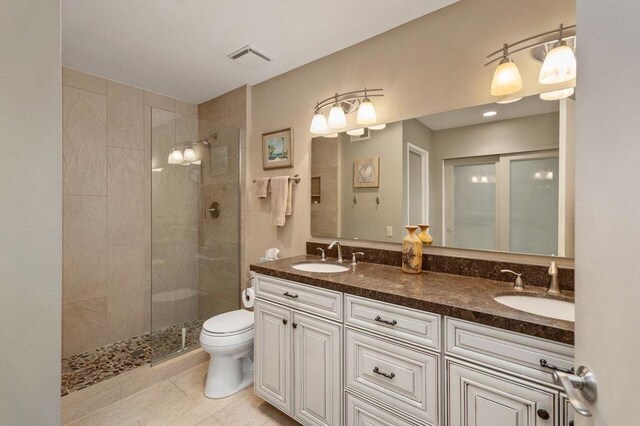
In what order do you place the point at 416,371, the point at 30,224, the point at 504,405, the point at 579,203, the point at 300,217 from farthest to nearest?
the point at 300,217
the point at 416,371
the point at 504,405
the point at 30,224
the point at 579,203

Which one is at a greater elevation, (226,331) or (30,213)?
(30,213)

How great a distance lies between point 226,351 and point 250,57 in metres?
2.20

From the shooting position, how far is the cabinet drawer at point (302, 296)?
1.47 m

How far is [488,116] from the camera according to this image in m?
1.56

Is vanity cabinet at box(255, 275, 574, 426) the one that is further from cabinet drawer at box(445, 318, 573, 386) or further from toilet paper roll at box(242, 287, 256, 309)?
toilet paper roll at box(242, 287, 256, 309)

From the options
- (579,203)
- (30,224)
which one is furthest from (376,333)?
(30,224)

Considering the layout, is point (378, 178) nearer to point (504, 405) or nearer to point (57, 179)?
point (504, 405)

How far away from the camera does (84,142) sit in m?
2.49

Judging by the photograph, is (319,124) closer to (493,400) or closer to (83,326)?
(493,400)

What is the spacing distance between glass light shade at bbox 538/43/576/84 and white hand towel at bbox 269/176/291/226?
1775mm

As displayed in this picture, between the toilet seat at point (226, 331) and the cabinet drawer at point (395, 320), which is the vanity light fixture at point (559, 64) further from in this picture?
the toilet seat at point (226, 331)

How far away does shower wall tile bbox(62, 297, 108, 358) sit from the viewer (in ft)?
7.92

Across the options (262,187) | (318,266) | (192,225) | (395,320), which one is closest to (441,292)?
(395,320)

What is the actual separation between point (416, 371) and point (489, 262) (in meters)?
0.72
